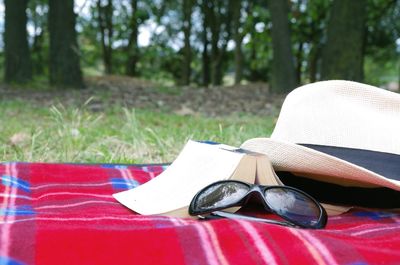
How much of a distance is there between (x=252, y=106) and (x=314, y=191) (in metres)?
4.84

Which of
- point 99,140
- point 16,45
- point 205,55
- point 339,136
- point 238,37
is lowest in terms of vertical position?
point 99,140

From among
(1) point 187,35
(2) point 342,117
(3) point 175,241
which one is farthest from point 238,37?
(3) point 175,241

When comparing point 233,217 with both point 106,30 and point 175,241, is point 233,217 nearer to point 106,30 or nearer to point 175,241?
point 175,241

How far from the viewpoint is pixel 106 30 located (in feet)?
52.0

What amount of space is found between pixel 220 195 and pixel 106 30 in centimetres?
1500

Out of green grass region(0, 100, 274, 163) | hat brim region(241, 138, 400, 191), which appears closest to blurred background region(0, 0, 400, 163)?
green grass region(0, 100, 274, 163)

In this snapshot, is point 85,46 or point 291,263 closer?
point 291,263

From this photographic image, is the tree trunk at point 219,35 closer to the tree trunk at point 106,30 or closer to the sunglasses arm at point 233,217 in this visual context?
the tree trunk at point 106,30

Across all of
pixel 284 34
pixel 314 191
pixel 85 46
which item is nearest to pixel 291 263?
pixel 314 191

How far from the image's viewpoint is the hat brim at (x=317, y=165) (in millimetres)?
1437

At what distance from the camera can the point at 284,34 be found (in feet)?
24.3

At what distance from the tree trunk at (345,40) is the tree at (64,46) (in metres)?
3.37

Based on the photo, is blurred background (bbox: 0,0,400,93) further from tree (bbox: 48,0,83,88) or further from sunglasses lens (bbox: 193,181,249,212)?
sunglasses lens (bbox: 193,181,249,212)

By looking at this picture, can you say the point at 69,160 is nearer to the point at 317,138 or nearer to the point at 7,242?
the point at 317,138
